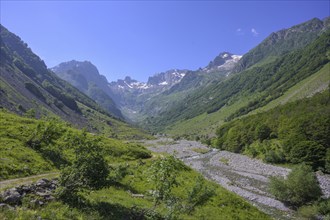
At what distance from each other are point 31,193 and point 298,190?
1975 inches

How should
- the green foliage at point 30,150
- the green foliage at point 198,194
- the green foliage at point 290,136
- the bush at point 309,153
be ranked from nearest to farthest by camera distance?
1. the green foliage at point 198,194
2. the green foliage at point 30,150
3. the bush at point 309,153
4. the green foliage at point 290,136

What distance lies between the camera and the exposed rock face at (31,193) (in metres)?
22.3

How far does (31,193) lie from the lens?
24.7 meters

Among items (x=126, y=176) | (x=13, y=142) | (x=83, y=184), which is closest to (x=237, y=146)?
(x=126, y=176)

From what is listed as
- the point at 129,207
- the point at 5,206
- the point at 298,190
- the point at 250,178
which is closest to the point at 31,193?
the point at 5,206

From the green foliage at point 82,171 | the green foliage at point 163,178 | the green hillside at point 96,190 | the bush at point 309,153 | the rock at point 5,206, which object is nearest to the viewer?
the rock at point 5,206

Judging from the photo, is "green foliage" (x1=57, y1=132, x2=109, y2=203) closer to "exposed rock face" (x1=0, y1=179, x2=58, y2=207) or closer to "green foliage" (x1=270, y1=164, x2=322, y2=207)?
"exposed rock face" (x1=0, y1=179, x2=58, y2=207)

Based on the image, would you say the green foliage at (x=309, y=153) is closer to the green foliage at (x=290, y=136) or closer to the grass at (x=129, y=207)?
the green foliage at (x=290, y=136)

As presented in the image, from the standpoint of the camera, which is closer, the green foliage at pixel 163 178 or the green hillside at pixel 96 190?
the green hillside at pixel 96 190

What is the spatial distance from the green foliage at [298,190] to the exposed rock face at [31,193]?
46909mm

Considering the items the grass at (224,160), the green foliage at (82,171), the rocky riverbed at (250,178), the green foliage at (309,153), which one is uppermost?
the green foliage at (82,171)

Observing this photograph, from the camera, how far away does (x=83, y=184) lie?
26562mm

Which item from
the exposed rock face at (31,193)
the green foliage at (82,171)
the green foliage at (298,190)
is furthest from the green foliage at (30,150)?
the green foliage at (298,190)

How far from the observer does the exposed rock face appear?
22.3 metres
